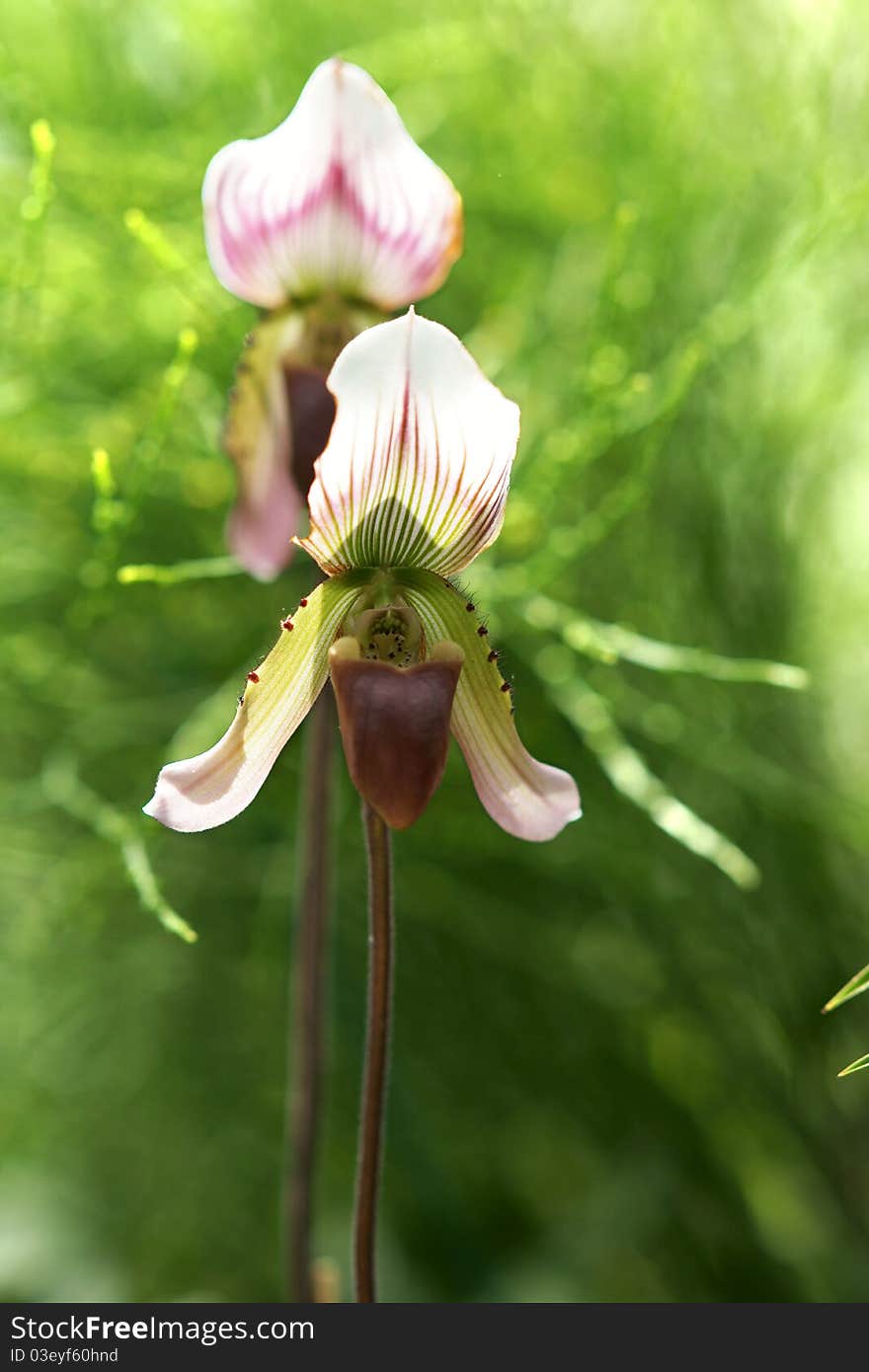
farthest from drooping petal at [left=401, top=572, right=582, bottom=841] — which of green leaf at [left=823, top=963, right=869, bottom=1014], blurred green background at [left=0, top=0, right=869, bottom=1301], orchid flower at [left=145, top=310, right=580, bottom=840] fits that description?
blurred green background at [left=0, top=0, right=869, bottom=1301]

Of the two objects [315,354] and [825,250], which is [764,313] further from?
[315,354]

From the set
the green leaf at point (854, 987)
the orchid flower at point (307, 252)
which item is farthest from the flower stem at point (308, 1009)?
the green leaf at point (854, 987)

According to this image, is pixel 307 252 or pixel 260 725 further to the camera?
pixel 307 252

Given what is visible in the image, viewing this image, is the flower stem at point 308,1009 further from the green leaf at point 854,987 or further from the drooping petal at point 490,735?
the green leaf at point 854,987

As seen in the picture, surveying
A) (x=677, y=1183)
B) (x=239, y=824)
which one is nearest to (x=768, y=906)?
(x=677, y=1183)

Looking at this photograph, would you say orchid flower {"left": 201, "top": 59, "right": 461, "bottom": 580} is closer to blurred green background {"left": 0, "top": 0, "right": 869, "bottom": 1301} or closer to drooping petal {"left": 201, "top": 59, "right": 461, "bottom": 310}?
drooping petal {"left": 201, "top": 59, "right": 461, "bottom": 310}

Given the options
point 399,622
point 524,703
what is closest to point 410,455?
point 399,622

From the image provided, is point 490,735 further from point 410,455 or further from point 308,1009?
point 308,1009
